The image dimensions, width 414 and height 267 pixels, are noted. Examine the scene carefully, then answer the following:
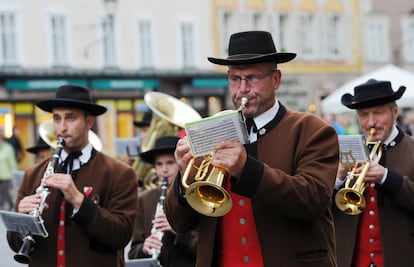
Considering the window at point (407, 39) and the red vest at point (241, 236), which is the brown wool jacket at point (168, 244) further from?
the window at point (407, 39)

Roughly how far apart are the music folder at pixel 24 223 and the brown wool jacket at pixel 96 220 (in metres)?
0.23

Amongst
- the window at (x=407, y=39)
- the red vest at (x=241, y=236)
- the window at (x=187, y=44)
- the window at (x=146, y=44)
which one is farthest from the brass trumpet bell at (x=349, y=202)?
the window at (x=407, y=39)

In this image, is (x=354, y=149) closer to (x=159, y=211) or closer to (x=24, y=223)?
(x=159, y=211)

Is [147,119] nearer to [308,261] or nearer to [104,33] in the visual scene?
[308,261]

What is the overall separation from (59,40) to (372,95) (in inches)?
996

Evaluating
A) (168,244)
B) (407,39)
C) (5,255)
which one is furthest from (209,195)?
(407,39)

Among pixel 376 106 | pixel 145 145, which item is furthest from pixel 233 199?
Result: pixel 145 145

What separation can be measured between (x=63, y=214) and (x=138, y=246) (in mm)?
1340

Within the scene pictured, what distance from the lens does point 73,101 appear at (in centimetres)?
634

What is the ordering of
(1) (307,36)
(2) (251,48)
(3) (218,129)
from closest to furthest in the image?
(3) (218,129) → (2) (251,48) → (1) (307,36)

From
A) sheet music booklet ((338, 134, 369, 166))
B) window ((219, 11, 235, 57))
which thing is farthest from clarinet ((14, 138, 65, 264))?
window ((219, 11, 235, 57))

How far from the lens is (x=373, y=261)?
21.4ft

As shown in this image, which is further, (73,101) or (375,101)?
(375,101)

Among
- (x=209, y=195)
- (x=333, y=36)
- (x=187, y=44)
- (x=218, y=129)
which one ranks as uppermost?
(x=218, y=129)
